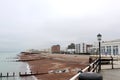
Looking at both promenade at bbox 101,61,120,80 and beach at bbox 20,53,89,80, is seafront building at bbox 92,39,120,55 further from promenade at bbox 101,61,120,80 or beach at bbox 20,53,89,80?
promenade at bbox 101,61,120,80

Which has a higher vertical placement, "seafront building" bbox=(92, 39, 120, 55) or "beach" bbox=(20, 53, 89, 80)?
"seafront building" bbox=(92, 39, 120, 55)

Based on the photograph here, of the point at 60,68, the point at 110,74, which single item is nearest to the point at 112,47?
the point at 60,68

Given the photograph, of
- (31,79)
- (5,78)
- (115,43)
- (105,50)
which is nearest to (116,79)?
(31,79)

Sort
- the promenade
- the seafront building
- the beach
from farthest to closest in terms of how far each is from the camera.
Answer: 1. the seafront building
2. the beach
3. the promenade

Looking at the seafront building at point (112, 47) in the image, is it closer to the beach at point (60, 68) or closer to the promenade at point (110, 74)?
the beach at point (60, 68)

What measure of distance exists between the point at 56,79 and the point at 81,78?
3019cm

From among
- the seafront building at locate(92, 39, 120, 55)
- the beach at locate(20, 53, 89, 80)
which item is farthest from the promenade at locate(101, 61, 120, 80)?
the seafront building at locate(92, 39, 120, 55)

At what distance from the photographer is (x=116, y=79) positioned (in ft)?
46.8

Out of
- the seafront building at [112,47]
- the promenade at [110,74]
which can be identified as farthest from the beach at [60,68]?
the promenade at [110,74]

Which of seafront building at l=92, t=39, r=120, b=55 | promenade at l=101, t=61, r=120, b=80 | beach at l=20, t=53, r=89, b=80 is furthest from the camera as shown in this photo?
seafront building at l=92, t=39, r=120, b=55

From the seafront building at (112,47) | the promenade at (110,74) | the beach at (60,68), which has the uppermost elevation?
the seafront building at (112,47)

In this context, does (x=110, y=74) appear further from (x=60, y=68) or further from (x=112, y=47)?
(x=112, y=47)

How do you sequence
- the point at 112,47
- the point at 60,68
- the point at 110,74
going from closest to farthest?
1. the point at 110,74
2. the point at 60,68
3. the point at 112,47

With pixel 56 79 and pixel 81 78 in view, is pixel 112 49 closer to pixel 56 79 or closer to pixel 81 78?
pixel 56 79
